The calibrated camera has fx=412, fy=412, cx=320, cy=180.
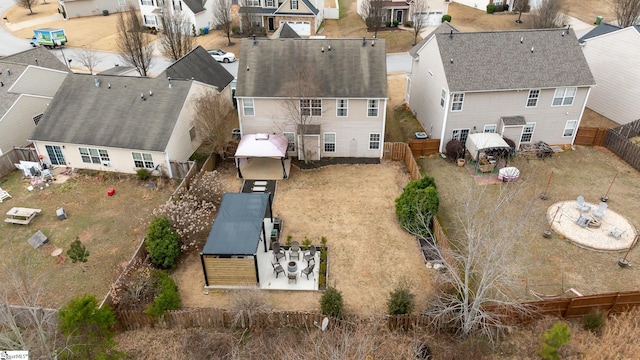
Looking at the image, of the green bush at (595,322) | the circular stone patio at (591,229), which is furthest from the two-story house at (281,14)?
the green bush at (595,322)

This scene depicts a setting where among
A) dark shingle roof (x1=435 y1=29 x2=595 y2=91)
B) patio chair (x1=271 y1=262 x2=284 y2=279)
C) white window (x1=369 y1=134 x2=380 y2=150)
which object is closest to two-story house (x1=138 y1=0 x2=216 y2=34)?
white window (x1=369 y1=134 x2=380 y2=150)

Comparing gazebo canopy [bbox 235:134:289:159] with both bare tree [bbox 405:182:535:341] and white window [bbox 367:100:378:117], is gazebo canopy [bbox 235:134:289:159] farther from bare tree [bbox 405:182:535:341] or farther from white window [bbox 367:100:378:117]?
bare tree [bbox 405:182:535:341]

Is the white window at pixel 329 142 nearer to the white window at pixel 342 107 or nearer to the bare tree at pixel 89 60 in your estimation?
the white window at pixel 342 107

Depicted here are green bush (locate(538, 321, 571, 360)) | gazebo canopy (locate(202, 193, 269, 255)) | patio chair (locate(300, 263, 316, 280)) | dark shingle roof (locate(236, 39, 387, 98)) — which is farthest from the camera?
dark shingle roof (locate(236, 39, 387, 98))

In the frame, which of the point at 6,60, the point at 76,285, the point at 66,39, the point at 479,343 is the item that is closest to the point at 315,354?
the point at 479,343

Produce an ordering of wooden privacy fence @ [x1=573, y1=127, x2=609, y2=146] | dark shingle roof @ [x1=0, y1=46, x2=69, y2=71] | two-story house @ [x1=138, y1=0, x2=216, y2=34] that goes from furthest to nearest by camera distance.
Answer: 1. two-story house @ [x1=138, y1=0, x2=216, y2=34]
2. dark shingle roof @ [x1=0, y1=46, x2=69, y2=71]
3. wooden privacy fence @ [x1=573, y1=127, x2=609, y2=146]
